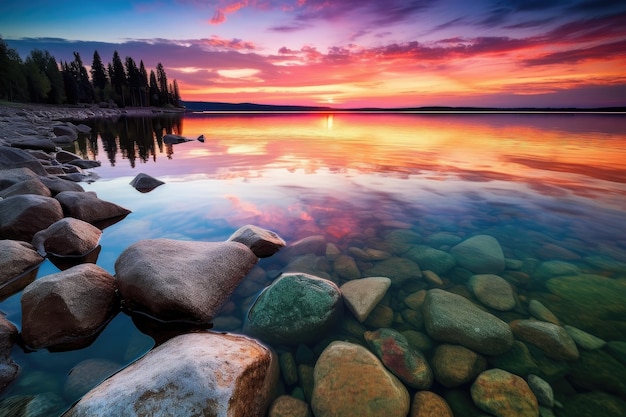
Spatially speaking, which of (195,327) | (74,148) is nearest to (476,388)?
(195,327)

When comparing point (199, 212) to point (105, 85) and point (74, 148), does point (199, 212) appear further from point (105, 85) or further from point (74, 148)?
point (105, 85)

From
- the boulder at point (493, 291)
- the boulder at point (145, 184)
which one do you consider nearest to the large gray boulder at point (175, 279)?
the boulder at point (493, 291)

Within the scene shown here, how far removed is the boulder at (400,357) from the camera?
3.17 m

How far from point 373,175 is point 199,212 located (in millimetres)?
7581

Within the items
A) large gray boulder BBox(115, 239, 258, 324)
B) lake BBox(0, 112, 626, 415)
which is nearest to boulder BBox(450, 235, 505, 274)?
lake BBox(0, 112, 626, 415)

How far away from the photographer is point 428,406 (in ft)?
9.34

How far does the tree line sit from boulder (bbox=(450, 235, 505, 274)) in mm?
90585

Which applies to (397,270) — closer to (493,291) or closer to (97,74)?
(493,291)

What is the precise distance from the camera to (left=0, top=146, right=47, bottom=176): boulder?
10.1 m

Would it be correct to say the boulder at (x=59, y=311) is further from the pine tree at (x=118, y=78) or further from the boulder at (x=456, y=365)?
the pine tree at (x=118, y=78)

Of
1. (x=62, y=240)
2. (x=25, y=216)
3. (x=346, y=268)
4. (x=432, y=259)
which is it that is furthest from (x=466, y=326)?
(x=25, y=216)

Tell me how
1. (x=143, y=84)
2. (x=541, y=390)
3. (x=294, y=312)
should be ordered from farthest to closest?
(x=143, y=84)
(x=294, y=312)
(x=541, y=390)

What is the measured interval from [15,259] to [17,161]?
334 inches

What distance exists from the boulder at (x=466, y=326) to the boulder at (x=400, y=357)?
0.47 metres
